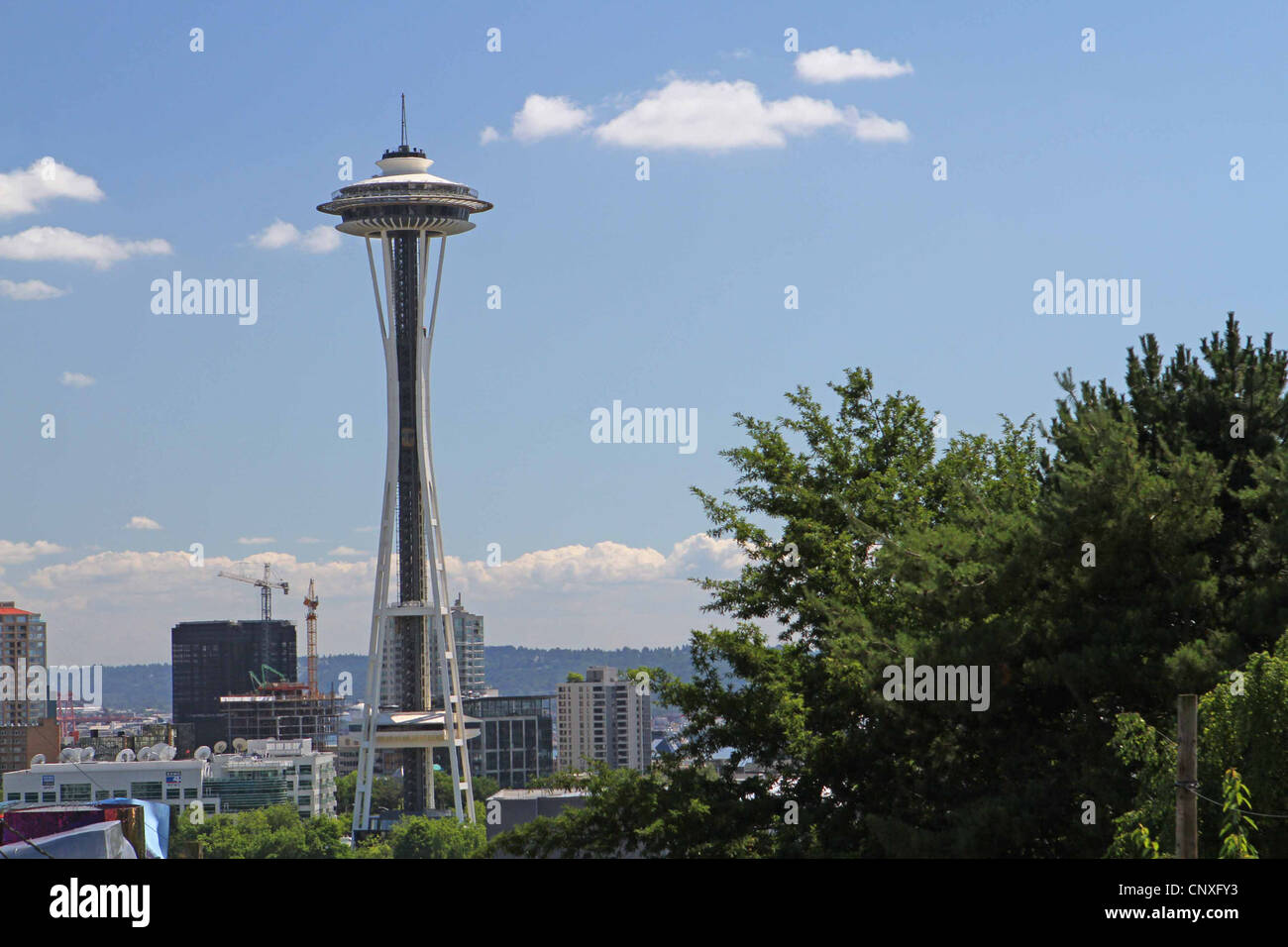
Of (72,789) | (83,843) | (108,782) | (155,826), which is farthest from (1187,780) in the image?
(108,782)

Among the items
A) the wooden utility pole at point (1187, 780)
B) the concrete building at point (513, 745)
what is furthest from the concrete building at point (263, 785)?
the wooden utility pole at point (1187, 780)

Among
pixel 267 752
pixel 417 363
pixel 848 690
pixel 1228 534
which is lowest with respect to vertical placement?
pixel 267 752

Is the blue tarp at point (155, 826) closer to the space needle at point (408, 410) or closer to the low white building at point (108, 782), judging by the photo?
the space needle at point (408, 410)

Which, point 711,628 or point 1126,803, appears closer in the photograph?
point 1126,803

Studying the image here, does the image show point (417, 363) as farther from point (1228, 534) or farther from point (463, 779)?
point (1228, 534)
